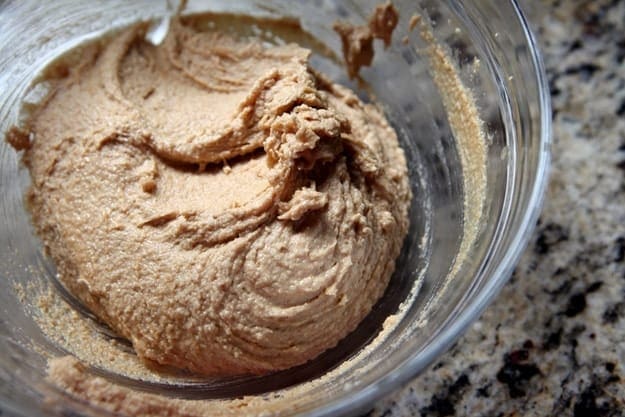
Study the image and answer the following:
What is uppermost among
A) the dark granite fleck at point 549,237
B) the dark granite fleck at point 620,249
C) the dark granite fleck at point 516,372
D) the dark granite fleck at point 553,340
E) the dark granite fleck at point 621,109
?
the dark granite fleck at point 621,109

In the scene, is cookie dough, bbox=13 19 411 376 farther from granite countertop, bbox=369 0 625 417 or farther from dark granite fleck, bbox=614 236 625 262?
dark granite fleck, bbox=614 236 625 262

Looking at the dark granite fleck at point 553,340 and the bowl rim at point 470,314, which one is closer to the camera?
the bowl rim at point 470,314

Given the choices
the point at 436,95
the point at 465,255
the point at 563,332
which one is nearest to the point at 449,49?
the point at 436,95

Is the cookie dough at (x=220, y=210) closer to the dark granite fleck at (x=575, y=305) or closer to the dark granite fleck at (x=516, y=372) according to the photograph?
the dark granite fleck at (x=516, y=372)

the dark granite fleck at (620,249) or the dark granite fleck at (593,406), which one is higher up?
the dark granite fleck at (620,249)

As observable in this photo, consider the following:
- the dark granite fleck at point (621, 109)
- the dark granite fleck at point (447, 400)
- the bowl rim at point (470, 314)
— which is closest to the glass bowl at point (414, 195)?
the bowl rim at point (470, 314)

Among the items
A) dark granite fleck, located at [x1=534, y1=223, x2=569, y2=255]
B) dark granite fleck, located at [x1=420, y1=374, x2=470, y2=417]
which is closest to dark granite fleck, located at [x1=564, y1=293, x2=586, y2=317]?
dark granite fleck, located at [x1=534, y1=223, x2=569, y2=255]

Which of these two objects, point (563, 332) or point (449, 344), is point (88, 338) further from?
point (563, 332)
